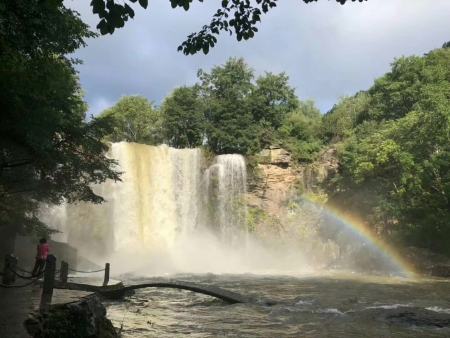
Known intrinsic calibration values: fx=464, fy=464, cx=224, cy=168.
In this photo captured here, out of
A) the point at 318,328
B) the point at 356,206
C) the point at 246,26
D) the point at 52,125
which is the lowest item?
the point at 318,328

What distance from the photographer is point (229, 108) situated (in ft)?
144

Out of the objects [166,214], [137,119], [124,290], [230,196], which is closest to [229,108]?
[230,196]

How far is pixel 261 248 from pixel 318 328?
84.2 ft

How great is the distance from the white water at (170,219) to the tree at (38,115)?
13105mm

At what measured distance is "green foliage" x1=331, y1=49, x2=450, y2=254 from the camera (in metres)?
28.0

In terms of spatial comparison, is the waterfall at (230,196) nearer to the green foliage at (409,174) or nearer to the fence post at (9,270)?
the green foliage at (409,174)

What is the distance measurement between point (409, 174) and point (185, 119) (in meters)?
23.8

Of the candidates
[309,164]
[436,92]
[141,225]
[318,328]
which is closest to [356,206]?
[309,164]

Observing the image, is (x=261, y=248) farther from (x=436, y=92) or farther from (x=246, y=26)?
(x=246, y=26)

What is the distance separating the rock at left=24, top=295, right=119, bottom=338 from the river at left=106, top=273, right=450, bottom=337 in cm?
225

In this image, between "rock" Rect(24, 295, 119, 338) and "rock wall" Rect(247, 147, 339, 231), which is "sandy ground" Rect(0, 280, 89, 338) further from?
"rock wall" Rect(247, 147, 339, 231)

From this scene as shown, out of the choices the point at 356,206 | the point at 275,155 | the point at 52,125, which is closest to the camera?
the point at 52,125

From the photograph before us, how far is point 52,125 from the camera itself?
12.5m

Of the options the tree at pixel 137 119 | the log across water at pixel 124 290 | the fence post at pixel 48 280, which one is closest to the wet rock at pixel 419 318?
the log across water at pixel 124 290
